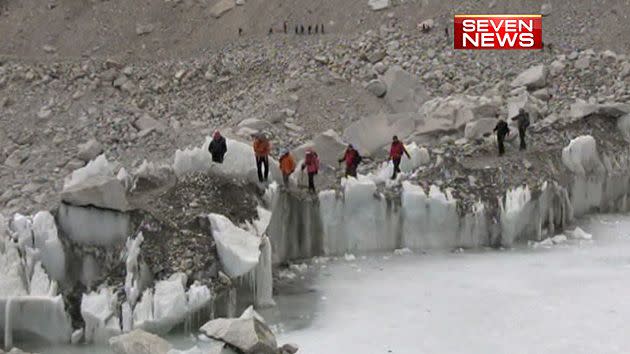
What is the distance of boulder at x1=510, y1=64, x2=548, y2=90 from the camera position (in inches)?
792

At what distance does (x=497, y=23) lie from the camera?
24.9 m

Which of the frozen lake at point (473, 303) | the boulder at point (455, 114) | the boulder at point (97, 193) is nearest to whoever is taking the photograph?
the frozen lake at point (473, 303)

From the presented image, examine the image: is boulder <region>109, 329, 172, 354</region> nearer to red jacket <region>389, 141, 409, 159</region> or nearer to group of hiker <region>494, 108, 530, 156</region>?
red jacket <region>389, 141, 409, 159</region>

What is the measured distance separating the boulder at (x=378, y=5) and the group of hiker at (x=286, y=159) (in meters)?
10.5

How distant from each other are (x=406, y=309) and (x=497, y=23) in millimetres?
15047

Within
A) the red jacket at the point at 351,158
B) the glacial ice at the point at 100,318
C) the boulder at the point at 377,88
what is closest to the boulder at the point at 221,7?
the boulder at the point at 377,88

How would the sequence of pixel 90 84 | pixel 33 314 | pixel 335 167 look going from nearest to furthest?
1. pixel 33 314
2. pixel 335 167
3. pixel 90 84

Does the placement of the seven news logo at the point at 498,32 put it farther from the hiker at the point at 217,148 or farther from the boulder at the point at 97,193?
the boulder at the point at 97,193

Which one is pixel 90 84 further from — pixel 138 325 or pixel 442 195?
pixel 138 325

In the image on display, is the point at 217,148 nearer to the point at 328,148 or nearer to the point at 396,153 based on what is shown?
the point at 396,153

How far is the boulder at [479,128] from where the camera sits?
1669 cm

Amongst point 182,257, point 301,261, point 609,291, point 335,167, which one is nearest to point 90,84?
point 335,167

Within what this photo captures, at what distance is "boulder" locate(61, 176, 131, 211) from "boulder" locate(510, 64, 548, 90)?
11392 millimetres

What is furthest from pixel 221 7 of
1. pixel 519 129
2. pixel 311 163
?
pixel 311 163
